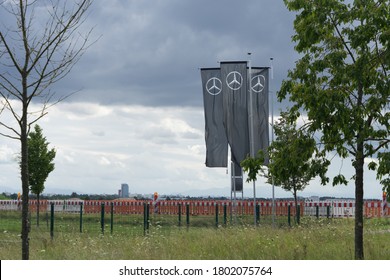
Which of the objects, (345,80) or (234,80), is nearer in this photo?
(345,80)

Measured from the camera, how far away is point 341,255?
13.8m

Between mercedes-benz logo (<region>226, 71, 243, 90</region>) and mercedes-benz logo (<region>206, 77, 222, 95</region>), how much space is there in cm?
55

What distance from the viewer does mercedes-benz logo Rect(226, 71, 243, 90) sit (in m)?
25.8

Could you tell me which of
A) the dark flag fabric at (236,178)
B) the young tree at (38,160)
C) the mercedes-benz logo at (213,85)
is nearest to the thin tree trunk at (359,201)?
the dark flag fabric at (236,178)

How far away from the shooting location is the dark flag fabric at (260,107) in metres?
25.6

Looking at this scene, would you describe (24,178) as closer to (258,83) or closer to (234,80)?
(234,80)

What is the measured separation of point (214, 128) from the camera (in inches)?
1028

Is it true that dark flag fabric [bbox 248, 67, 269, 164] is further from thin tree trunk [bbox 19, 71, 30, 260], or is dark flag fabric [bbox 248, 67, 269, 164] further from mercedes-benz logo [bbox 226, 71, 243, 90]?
thin tree trunk [bbox 19, 71, 30, 260]

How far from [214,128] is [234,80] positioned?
2172 mm

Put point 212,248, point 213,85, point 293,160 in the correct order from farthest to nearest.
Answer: point 213,85, point 212,248, point 293,160

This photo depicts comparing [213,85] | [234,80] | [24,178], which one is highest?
[234,80]

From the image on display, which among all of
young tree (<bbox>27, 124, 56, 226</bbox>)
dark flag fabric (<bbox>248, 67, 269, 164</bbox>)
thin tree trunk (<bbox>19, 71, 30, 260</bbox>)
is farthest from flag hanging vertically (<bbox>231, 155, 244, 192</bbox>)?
thin tree trunk (<bbox>19, 71, 30, 260</bbox>)

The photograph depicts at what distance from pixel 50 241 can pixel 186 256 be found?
475cm

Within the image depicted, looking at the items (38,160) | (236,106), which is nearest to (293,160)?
(236,106)
